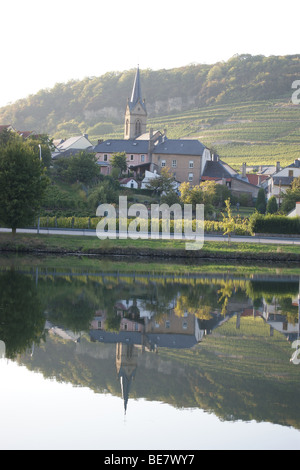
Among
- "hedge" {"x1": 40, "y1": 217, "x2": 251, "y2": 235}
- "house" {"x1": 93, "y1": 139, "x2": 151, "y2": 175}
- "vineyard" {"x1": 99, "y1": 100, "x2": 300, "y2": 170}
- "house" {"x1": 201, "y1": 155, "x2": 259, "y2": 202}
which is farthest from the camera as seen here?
"vineyard" {"x1": 99, "y1": 100, "x2": 300, "y2": 170}

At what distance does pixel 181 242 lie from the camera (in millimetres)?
41969

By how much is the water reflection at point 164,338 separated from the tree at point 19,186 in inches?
449

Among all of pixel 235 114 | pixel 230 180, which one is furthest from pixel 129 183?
pixel 235 114

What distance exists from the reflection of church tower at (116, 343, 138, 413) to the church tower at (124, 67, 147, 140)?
81.9 meters

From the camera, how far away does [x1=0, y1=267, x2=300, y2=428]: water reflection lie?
13.2m

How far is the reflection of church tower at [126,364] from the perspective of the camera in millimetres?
13227

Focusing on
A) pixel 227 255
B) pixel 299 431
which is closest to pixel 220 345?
pixel 299 431

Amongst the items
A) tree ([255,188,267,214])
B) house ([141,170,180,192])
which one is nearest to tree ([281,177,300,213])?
tree ([255,188,267,214])

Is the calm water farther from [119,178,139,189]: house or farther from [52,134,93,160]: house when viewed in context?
[52,134,93,160]: house

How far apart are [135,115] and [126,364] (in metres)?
84.8

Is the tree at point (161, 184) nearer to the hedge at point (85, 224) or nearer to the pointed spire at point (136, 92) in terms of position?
the hedge at point (85, 224)

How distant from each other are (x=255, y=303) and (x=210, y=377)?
10685mm
